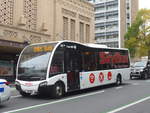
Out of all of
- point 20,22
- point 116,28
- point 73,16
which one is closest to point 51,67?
point 20,22

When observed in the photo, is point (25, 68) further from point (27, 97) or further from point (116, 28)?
point (116, 28)

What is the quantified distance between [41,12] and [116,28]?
6925cm

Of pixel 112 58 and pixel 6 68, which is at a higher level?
pixel 112 58

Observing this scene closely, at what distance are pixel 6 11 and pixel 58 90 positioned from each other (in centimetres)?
1325

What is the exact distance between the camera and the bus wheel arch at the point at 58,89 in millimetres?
13624

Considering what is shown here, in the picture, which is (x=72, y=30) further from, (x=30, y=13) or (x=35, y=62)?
(x=35, y=62)

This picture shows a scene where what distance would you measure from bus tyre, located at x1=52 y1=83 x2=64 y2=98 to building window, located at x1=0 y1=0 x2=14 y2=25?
40.1 feet

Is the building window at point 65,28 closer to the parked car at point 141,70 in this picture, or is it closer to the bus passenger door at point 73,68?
the parked car at point 141,70

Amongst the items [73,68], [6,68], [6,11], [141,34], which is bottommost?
[6,68]

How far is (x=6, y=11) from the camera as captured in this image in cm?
2481

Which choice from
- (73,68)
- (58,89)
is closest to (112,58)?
(73,68)

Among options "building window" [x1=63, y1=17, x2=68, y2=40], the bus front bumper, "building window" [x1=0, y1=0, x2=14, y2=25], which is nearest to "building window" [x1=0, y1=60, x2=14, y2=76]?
"building window" [x1=0, y1=0, x2=14, y2=25]

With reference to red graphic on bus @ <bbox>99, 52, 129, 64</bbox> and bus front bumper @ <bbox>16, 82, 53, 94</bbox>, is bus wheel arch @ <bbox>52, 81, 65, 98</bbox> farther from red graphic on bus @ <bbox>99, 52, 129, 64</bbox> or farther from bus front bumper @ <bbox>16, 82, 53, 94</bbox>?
red graphic on bus @ <bbox>99, 52, 129, 64</bbox>

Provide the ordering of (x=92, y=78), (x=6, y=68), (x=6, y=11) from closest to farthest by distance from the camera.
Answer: (x=92, y=78)
(x=6, y=11)
(x=6, y=68)
